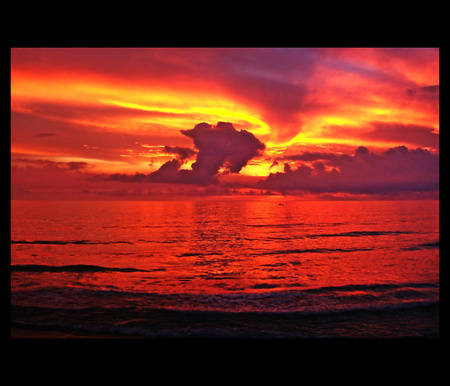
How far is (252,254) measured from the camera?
14.0 metres

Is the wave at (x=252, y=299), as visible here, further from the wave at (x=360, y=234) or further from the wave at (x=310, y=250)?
the wave at (x=360, y=234)

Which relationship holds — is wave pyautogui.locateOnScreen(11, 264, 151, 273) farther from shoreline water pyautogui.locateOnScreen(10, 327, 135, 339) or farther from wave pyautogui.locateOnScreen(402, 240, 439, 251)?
wave pyautogui.locateOnScreen(402, 240, 439, 251)

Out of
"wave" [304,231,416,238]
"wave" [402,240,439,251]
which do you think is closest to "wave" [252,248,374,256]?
"wave" [402,240,439,251]

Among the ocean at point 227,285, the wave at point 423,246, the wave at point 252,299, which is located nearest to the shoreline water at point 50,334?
the ocean at point 227,285

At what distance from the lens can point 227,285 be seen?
30.8 feet

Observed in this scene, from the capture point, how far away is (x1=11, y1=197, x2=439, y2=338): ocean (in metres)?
6.38

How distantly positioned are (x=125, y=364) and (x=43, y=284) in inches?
263

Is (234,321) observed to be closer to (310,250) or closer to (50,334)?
(50,334)

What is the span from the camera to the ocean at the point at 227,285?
638 centimetres

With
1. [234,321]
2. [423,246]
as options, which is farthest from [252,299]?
[423,246]

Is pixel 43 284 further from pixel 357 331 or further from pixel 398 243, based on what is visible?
pixel 398 243
